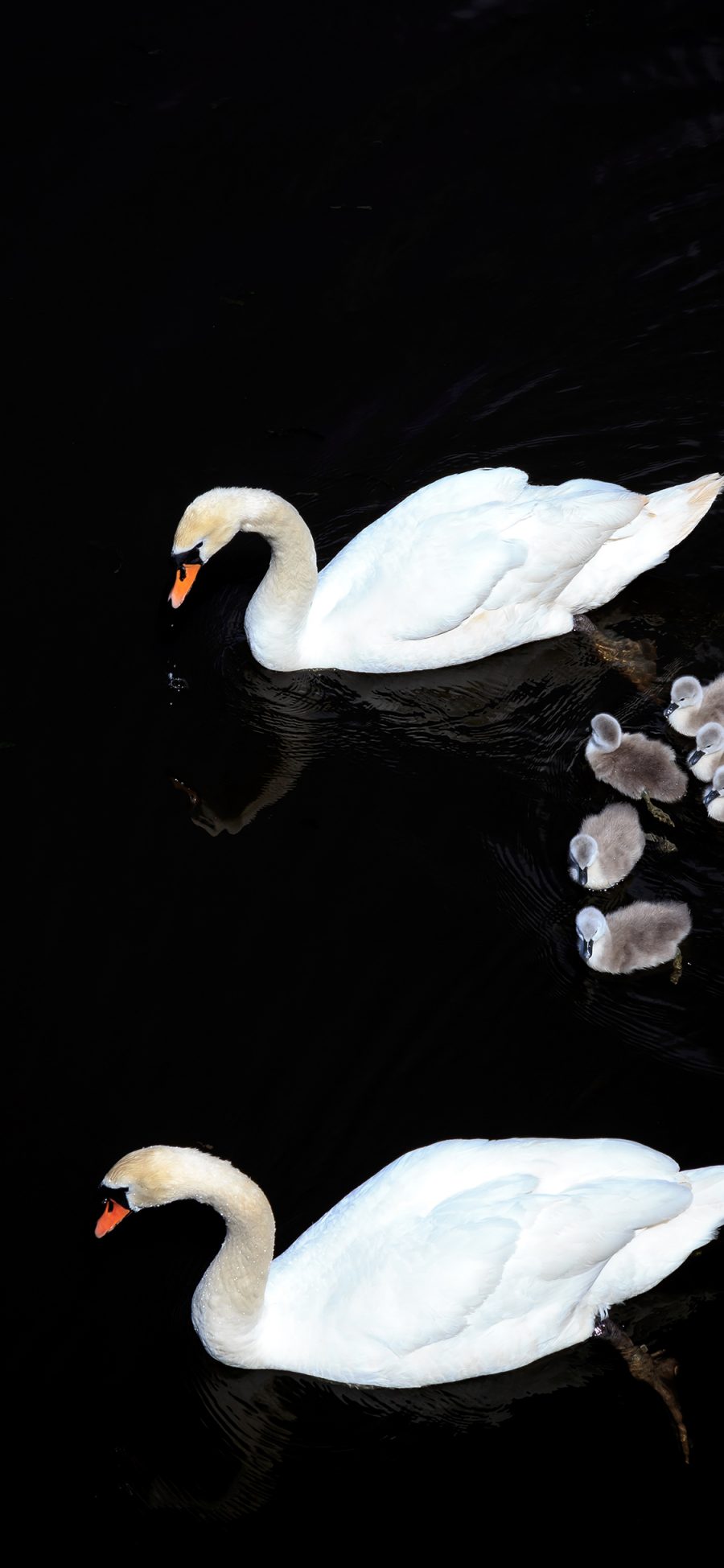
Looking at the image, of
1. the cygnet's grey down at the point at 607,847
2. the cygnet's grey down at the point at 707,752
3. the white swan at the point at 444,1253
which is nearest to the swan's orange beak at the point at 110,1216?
the white swan at the point at 444,1253

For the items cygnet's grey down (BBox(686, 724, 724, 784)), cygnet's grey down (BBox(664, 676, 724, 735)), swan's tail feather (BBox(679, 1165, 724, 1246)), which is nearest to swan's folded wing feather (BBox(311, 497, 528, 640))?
cygnet's grey down (BBox(664, 676, 724, 735))

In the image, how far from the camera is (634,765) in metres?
8.10

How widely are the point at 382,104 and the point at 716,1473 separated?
1040 centimetres

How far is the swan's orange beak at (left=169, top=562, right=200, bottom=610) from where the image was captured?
340 inches

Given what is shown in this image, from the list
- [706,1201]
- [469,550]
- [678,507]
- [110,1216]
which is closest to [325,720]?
[469,550]

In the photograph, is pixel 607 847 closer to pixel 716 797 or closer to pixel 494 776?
pixel 716 797

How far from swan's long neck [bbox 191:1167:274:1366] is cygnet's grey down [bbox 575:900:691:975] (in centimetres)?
215

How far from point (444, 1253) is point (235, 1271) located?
87cm

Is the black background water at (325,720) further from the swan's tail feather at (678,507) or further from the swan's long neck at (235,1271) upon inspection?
the swan's tail feather at (678,507)

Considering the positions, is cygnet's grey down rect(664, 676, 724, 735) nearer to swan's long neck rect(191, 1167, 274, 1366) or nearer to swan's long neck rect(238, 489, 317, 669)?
swan's long neck rect(238, 489, 317, 669)

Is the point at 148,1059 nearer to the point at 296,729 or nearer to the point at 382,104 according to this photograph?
the point at 296,729

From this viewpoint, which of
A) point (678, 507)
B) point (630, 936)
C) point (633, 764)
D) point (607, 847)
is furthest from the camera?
point (678, 507)

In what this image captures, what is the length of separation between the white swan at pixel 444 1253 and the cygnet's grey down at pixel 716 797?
220cm

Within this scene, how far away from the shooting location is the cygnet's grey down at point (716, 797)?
7.91 m
